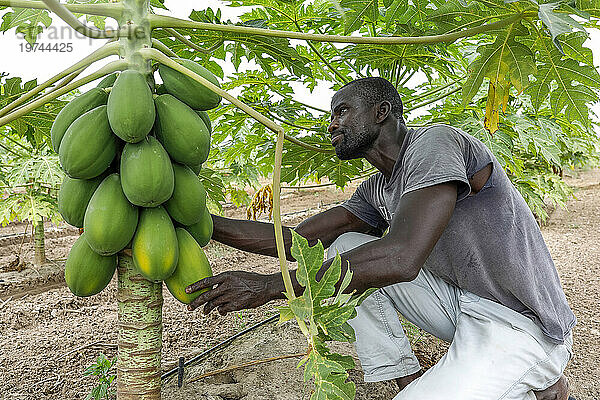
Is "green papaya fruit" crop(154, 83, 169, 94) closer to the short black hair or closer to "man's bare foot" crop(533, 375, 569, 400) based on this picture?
the short black hair

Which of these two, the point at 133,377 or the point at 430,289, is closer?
the point at 133,377

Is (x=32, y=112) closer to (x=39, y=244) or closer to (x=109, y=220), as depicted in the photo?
(x=109, y=220)

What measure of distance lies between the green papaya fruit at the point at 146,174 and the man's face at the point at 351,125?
107 cm

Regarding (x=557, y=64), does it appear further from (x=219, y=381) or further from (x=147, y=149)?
(x=219, y=381)

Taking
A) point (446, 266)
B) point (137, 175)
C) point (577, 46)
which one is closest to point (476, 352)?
point (446, 266)

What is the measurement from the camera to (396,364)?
7.80 feet

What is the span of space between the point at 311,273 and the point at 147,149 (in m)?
0.45

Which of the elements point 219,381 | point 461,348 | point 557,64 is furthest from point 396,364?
point 557,64

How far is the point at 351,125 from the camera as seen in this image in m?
2.16

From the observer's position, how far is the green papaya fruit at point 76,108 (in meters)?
1.28

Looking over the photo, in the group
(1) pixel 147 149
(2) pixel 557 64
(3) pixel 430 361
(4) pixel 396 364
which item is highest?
(2) pixel 557 64

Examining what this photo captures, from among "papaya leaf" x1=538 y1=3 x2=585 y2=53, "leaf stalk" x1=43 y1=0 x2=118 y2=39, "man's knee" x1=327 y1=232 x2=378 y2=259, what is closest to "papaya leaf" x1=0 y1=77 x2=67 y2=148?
"leaf stalk" x1=43 y1=0 x2=118 y2=39

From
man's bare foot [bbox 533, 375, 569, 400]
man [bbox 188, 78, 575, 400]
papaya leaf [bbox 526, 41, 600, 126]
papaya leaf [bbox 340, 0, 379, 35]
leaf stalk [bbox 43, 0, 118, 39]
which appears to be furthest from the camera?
man's bare foot [bbox 533, 375, 569, 400]

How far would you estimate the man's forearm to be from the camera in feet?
7.23
